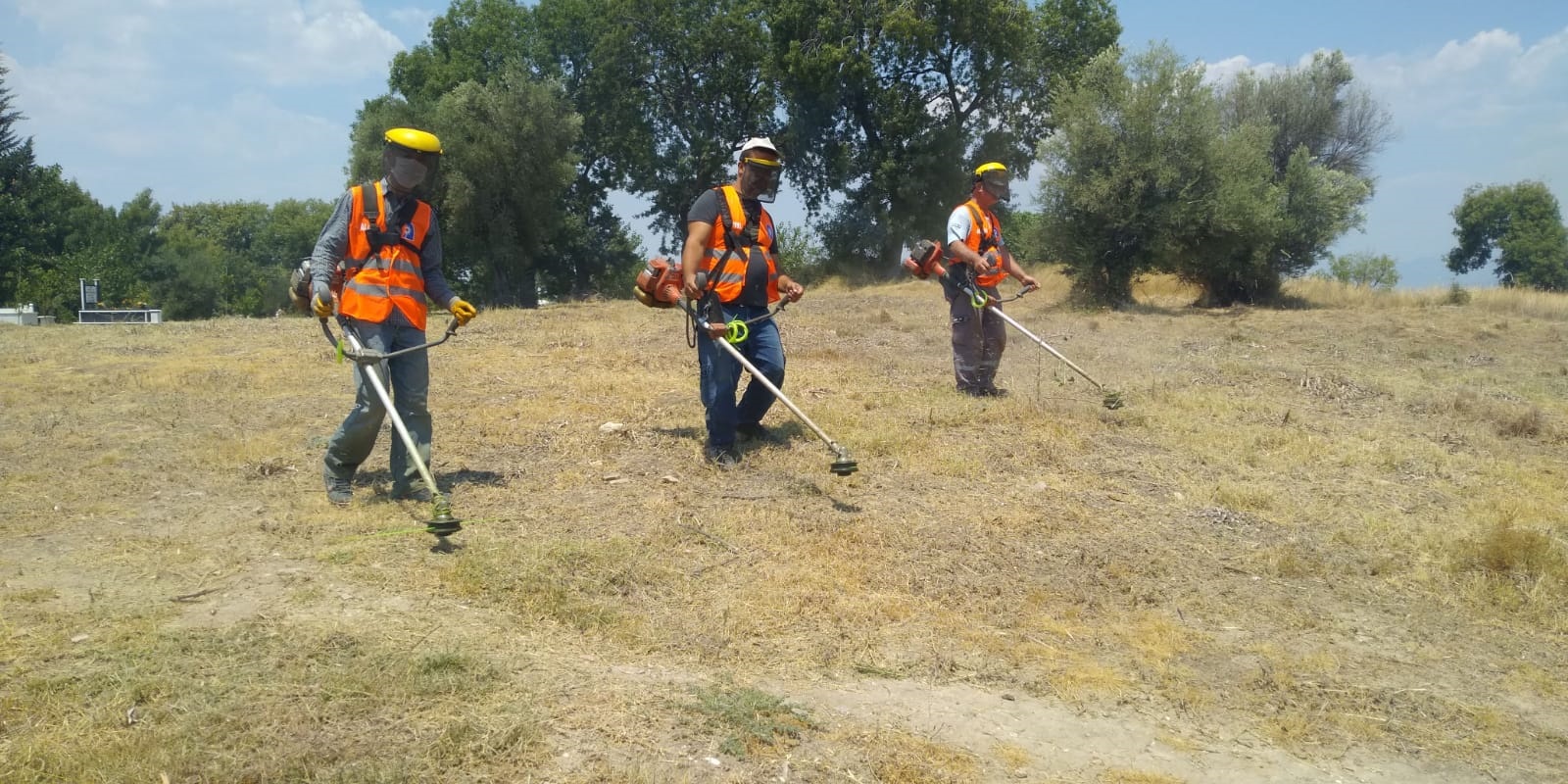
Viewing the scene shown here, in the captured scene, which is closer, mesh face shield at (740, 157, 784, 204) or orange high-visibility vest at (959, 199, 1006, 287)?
mesh face shield at (740, 157, 784, 204)

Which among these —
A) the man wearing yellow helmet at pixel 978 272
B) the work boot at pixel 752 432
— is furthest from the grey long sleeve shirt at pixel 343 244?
the man wearing yellow helmet at pixel 978 272

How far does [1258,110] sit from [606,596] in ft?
82.9

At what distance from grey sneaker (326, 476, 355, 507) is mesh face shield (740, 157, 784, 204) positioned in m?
3.02

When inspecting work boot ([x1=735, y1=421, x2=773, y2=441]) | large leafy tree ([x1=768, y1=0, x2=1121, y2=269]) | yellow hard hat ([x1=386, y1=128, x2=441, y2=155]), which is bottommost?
work boot ([x1=735, y1=421, x2=773, y2=441])

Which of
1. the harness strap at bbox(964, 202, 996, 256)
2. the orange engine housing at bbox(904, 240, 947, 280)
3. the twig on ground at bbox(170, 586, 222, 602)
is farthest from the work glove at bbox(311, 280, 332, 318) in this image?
the harness strap at bbox(964, 202, 996, 256)

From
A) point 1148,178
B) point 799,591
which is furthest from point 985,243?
point 1148,178

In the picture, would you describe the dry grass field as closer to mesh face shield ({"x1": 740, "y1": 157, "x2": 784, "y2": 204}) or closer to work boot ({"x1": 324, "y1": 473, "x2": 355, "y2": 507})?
work boot ({"x1": 324, "y1": 473, "x2": 355, "y2": 507})

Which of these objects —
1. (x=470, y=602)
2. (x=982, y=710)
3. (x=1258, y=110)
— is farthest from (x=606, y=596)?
(x=1258, y=110)

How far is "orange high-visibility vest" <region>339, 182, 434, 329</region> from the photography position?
6.32 m

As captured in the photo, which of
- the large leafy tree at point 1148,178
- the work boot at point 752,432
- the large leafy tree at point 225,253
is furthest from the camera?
the large leafy tree at point 225,253

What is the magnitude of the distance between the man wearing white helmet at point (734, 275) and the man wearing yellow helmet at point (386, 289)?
5.16 feet

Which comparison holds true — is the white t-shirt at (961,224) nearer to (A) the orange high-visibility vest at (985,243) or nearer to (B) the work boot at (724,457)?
(A) the orange high-visibility vest at (985,243)

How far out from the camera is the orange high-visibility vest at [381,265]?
632 cm

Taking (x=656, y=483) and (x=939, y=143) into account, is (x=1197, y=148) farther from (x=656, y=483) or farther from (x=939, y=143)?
(x=656, y=483)
